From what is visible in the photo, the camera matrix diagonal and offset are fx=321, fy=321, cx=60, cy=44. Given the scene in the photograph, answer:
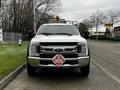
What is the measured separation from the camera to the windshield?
477 inches

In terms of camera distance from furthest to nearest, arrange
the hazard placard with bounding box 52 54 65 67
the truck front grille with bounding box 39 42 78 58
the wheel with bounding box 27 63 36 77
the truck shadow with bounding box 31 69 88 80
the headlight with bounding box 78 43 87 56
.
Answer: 1. the truck shadow with bounding box 31 69 88 80
2. the wheel with bounding box 27 63 36 77
3. the headlight with bounding box 78 43 87 56
4. the truck front grille with bounding box 39 42 78 58
5. the hazard placard with bounding box 52 54 65 67

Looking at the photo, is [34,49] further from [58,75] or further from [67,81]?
[58,75]

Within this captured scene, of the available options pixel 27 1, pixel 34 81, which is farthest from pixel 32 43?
pixel 27 1

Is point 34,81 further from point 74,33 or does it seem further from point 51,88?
point 74,33

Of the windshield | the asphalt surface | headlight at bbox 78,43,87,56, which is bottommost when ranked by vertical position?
the asphalt surface

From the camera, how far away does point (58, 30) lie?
12.3 metres

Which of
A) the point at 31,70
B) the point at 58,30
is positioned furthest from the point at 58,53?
the point at 58,30

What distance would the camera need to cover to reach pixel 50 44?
1016 cm

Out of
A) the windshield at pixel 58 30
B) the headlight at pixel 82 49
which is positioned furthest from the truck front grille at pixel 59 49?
the windshield at pixel 58 30

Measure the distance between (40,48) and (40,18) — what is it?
6557 cm

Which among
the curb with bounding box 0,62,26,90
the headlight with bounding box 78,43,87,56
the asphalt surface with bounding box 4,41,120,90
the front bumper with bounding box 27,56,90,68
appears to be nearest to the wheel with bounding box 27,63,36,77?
the asphalt surface with bounding box 4,41,120,90

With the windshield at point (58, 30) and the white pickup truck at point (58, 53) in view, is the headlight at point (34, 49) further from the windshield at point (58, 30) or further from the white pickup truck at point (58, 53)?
the windshield at point (58, 30)

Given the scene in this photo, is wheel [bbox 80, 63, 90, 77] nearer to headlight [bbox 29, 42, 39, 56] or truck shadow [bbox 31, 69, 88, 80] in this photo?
truck shadow [bbox 31, 69, 88, 80]

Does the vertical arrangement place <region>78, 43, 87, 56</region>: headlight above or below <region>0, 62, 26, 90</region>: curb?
above
